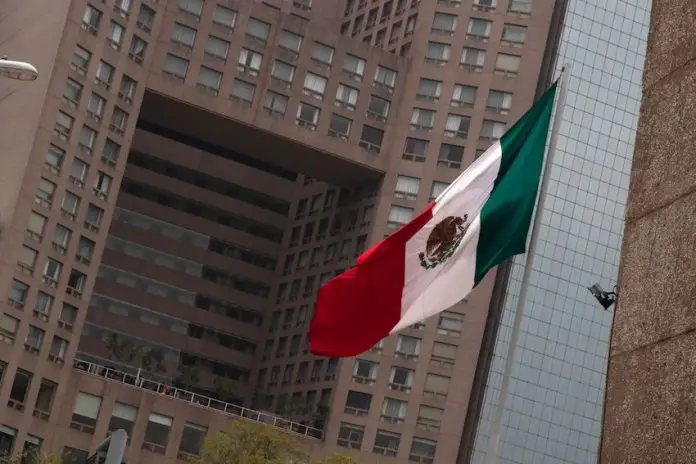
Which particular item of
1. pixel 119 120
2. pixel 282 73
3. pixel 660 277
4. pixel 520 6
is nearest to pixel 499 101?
pixel 520 6

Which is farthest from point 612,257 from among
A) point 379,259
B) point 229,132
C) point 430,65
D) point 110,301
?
point 379,259

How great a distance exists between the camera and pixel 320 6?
503 ft

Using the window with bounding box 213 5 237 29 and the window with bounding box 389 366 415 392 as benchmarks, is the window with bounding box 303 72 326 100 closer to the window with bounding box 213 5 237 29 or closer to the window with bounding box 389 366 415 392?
the window with bounding box 213 5 237 29

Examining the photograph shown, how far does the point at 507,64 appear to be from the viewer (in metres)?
128

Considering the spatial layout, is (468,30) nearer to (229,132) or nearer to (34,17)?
(229,132)

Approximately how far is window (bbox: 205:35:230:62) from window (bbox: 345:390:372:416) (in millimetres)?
29148

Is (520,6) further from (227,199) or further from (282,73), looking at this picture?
(227,199)

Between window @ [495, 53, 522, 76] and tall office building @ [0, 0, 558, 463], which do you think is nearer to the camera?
tall office building @ [0, 0, 558, 463]

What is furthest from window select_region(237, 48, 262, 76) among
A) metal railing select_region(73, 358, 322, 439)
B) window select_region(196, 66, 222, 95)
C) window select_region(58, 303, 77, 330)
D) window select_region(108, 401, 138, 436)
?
window select_region(108, 401, 138, 436)

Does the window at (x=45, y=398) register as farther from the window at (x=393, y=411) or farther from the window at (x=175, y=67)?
the window at (x=175, y=67)

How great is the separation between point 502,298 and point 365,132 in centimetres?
1801

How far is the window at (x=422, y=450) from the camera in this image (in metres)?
120

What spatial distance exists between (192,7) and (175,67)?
5333 mm

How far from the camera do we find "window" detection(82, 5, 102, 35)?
116688 mm
